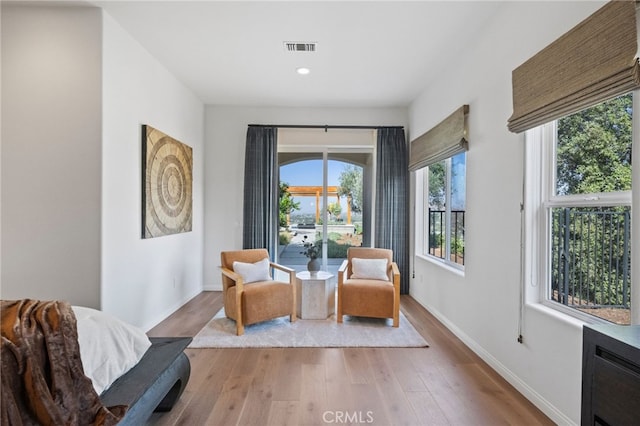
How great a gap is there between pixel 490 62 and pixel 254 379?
3128 millimetres

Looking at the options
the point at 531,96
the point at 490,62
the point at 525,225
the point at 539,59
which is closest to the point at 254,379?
the point at 525,225

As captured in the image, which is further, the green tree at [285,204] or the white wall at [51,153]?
the green tree at [285,204]

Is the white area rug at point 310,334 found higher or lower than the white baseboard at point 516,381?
lower

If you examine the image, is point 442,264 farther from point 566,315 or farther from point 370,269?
point 566,315

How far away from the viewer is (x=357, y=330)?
3365 mm

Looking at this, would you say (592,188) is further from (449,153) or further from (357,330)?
(357,330)

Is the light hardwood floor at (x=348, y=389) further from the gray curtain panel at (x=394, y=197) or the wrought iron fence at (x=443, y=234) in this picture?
the gray curtain panel at (x=394, y=197)

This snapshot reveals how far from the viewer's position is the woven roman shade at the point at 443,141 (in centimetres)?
306

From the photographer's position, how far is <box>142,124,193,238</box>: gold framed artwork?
126 inches

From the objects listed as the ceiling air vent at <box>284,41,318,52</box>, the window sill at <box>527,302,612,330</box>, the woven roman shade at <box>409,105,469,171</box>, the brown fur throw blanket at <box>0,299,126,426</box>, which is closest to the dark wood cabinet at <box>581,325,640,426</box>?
the window sill at <box>527,302,612,330</box>

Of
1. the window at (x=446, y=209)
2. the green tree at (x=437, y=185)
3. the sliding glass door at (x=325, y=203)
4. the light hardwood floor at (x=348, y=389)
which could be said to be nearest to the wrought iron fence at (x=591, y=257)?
the light hardwood floor at (x=348, y=389)

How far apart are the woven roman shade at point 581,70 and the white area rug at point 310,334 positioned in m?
2.15

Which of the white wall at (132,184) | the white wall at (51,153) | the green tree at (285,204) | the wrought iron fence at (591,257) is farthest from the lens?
the green tree at (285,204)

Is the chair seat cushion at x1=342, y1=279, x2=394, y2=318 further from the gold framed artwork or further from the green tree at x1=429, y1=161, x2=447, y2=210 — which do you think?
the gold framed artwork
